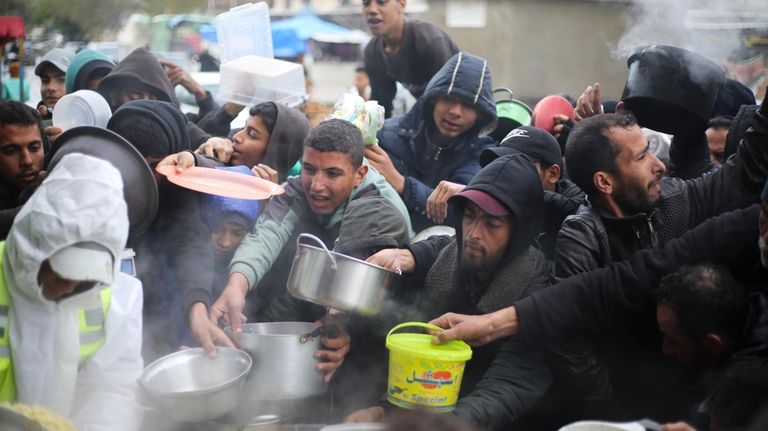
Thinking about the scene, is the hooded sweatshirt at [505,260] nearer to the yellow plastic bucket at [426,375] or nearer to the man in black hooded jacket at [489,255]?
the man in black hooded jacket at [489,255]

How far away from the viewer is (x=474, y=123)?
420 cm

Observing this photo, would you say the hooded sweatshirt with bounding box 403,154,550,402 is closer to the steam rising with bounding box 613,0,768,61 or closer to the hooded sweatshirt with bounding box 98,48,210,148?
the steam rising with bounding box 613,0,768,61

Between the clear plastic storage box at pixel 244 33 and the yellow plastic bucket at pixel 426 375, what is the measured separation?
3580 millimetres

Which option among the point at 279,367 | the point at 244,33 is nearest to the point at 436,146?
the point at 279,367

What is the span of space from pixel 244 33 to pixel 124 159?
325 centimetres

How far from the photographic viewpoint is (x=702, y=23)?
4.36 meters

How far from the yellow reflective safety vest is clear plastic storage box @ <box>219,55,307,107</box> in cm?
270

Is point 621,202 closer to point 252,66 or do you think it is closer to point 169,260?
point 169,260

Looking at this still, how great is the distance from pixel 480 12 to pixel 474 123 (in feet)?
23.3

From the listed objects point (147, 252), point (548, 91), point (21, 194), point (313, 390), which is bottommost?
point (548, 91)

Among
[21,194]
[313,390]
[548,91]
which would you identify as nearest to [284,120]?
[21,194]

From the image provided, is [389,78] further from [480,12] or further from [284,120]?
[480,12]

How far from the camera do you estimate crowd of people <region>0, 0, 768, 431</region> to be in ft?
7.26

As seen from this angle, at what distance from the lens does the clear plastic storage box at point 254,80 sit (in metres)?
4.88
